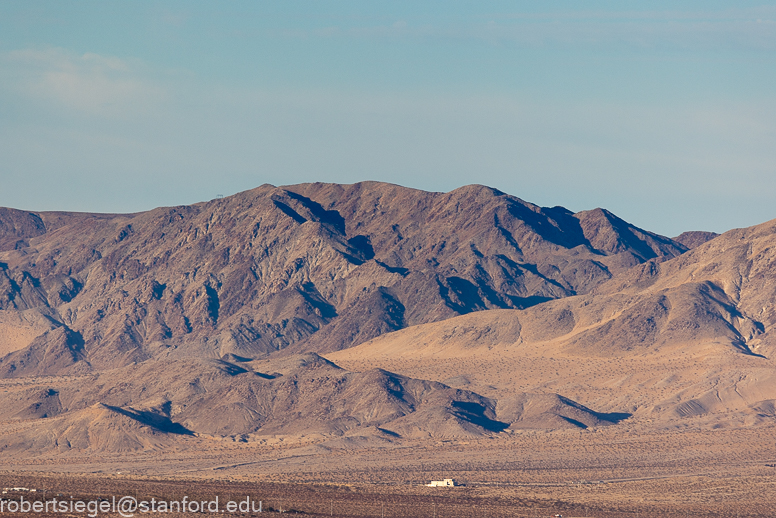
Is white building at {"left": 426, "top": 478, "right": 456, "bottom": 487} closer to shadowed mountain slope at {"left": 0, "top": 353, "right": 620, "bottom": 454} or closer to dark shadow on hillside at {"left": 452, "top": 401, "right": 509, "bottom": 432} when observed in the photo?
shadowed mountain slope at {"left": 0, "top": 353, "right": 620, "bottom": 454}

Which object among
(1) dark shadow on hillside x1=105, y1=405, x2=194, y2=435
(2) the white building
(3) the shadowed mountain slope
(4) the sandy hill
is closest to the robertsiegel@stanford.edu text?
(2) the white building

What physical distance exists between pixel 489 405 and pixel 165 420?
131ft

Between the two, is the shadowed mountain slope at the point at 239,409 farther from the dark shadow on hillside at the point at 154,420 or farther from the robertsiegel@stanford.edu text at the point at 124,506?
the robertsiegel@stanford.edu text at the point at 124,506

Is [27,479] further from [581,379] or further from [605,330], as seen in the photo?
[605,330]

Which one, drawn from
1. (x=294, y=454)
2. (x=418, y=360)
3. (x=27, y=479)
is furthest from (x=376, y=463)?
(x=418, y=360)

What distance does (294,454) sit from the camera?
130 metres

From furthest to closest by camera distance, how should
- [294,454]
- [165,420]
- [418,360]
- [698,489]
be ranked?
[418,360], [165,420], [294,454], [698,489]

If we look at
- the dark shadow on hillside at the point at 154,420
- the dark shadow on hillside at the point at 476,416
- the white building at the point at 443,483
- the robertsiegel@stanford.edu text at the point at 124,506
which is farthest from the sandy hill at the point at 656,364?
the robertsiegel@stanford.edu text at the point at 124,506

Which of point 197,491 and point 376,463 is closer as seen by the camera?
point 197,491

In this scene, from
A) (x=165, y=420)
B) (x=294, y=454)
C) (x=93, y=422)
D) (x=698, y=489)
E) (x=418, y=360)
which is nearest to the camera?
(x=698, y=489)

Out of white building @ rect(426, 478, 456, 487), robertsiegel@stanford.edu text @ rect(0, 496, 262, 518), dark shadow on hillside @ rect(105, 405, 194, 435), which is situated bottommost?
dark shadow on hillside @ rect(105, 405, 194, 435)

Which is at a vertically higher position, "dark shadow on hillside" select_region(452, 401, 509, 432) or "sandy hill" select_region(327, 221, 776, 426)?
"sandy hill" select_region(327, 221, 776, 426)

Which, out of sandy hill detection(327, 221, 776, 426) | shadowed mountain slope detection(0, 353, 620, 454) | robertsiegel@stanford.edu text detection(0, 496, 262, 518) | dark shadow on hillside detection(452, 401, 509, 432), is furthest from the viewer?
sandy hill detection(327, 221, 776, 426)

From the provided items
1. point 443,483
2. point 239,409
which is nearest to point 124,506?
point 443,483
